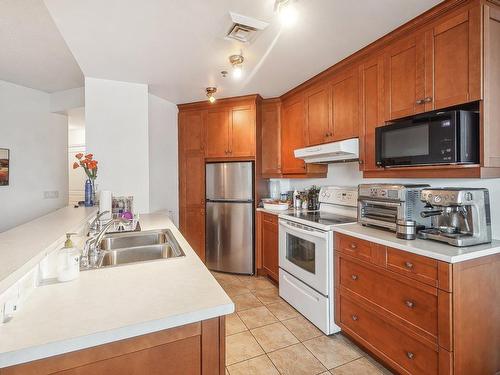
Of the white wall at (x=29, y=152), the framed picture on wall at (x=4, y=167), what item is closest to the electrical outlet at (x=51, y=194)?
the white wall at (x=29, y=152)

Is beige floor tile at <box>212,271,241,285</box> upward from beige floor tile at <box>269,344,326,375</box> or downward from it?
upward

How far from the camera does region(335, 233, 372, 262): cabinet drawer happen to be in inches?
73.2

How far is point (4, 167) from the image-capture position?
343cm

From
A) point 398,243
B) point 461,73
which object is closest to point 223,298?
point 398,243

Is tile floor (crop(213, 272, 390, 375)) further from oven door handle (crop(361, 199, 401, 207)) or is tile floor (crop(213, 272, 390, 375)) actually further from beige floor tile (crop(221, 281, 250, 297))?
oven door handle (crop(361, 199, 401, 207))

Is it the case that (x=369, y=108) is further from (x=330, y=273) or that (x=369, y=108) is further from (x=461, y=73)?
(x=330, y=273)

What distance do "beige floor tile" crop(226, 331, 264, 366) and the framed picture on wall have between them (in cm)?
346

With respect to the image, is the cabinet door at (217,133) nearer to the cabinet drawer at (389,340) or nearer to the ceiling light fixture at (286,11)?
the ceiling light fixture at (286,11)

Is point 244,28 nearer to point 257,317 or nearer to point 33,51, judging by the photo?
point 33,51

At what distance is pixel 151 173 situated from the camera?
11.7 feet

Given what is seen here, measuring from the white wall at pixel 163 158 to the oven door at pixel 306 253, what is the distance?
67.4 inches

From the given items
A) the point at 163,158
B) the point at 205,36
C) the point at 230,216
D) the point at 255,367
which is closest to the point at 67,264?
the point at 255,367

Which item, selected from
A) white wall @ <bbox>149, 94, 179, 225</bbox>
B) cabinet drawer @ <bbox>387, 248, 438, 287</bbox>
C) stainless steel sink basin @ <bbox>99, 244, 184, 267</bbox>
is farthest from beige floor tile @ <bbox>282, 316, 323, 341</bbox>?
white wall @ <bbox>149, 94, 179, 225</bbox>

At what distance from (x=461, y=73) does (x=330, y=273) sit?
1.58 metres
